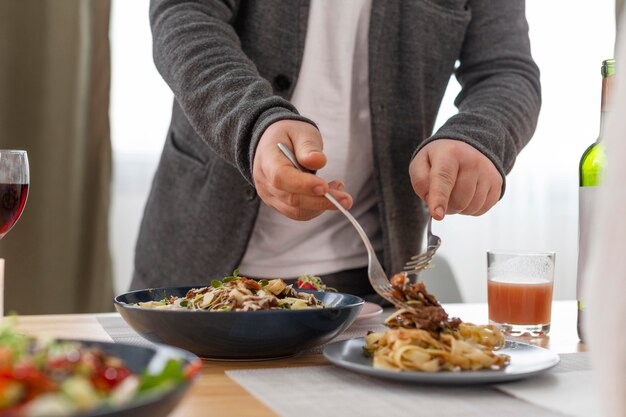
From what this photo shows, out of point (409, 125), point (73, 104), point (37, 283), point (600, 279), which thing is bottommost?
point (37, 283)

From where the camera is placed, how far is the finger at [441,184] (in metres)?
1.13

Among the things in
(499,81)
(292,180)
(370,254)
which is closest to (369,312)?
(370,254)

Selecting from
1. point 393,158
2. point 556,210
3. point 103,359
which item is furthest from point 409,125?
point 556,210

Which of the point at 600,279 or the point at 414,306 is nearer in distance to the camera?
the point at 600,279

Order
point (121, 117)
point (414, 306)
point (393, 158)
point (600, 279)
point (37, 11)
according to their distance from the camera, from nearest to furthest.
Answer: point (600, 279)
point (414, 306)
point (393, 158)
point (37, 11)
point (121, 117)

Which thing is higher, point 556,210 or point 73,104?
point 73,104

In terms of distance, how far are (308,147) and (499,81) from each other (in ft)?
2.38

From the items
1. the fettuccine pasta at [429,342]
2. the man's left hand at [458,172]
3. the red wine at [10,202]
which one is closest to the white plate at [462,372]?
the fettuccine pasta at [429,342]

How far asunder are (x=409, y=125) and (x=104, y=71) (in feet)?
4.59

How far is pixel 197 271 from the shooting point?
1644 mm

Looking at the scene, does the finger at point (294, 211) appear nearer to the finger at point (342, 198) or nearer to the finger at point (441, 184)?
the finger at point (342, 198)

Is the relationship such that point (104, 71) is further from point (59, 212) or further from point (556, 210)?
point (556, 210)

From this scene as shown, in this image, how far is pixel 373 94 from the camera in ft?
5.20

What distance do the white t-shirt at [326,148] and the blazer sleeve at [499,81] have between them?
26cm
